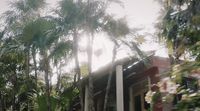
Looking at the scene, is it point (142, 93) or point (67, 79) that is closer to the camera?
point (142, 93)

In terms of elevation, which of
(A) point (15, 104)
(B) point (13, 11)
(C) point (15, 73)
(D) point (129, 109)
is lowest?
(D) point (129, 109)

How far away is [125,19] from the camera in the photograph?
641 inches

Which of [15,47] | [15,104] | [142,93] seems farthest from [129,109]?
[15,104]

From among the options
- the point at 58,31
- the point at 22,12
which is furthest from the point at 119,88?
the point at 22,12

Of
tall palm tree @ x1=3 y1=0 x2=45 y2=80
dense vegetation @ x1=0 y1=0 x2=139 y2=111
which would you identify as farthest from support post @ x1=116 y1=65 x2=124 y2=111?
tall palm tree @ x1=3 y1=0 x2=45 y2=80

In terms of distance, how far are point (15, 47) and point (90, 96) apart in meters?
4.79

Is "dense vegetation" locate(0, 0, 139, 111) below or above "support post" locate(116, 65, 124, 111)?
above

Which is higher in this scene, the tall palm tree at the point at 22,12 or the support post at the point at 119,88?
the tall palm tree at the point at 22,12

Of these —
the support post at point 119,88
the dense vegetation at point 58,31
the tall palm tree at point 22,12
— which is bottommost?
the support post at point 119,88

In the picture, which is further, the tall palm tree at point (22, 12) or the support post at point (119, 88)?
the tall palm tree at point (22, 12)

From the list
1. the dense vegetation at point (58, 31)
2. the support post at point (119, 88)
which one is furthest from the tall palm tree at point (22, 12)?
the support post at point (119, 88)

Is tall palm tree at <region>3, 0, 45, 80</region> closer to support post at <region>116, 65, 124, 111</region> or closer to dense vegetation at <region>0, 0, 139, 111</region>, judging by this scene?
dense vegetation at <region>0, 0, 139, 111</region>

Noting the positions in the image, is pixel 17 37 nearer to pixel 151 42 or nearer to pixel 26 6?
pixel 26 6

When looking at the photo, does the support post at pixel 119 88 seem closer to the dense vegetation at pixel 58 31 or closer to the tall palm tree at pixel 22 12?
the dense vegetation at pixel 58 31
